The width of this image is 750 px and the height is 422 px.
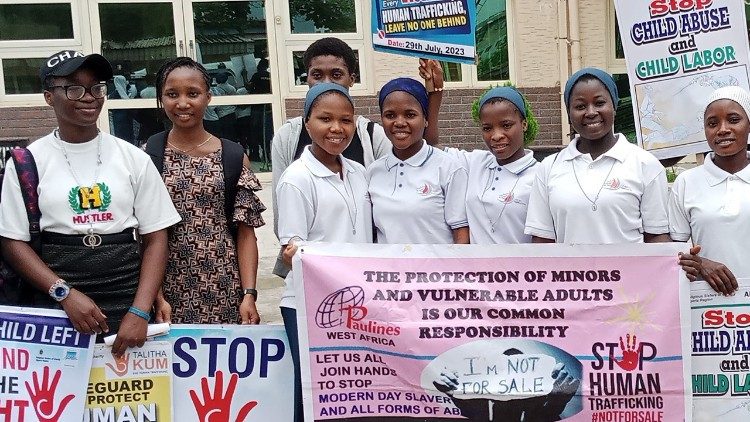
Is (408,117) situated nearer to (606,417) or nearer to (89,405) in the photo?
(606,417)

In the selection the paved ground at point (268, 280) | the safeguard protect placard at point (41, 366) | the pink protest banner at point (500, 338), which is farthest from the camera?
the paved ground at point (268, 280)

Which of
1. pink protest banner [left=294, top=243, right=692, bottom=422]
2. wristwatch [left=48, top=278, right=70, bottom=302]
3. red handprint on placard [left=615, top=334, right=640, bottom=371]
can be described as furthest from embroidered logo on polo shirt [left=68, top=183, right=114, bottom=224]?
red handprint on placard [left=615, top=334, right=640, bottom=371]

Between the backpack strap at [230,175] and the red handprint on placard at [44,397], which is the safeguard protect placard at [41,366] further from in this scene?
the backpack strap at [230,175]

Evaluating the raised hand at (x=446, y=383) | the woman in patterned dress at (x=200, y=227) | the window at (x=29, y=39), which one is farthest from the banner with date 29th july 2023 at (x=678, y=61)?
the window at (x=29, y=39)

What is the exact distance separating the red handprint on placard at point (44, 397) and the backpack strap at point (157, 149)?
100 cm

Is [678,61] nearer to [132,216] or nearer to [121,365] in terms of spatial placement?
[132,216]

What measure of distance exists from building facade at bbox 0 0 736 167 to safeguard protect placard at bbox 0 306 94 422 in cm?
724

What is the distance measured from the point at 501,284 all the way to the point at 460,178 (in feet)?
1.80

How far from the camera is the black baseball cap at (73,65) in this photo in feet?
Result: 11.0

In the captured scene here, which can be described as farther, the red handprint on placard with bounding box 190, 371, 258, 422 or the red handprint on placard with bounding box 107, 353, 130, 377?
the red handprint on placard with bounding box 190, 371, 258, 422

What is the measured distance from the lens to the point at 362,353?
3.58 metres

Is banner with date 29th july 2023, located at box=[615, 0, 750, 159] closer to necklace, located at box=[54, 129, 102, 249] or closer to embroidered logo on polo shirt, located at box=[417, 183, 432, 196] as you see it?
embroidered logo on polo shirt, located at box=[417, 183, 432, 196]

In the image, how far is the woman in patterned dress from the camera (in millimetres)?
3648

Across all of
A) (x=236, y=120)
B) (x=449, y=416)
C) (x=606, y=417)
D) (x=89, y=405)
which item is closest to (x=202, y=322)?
(x=89, y=405)
